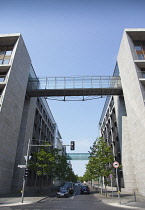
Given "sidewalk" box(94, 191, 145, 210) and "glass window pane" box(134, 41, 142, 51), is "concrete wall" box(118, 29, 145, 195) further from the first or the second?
"sidewalk" box(94, 191, 145, 210)

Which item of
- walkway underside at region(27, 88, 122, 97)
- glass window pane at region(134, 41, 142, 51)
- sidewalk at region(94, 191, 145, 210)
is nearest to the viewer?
sidewalk at region(94, 191, 145, 210)

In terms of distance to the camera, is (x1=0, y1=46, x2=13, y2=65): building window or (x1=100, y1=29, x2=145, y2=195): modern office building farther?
(x1=0, y1=46, x2=13, y2=65): building window

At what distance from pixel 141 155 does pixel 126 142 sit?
20.1 feet

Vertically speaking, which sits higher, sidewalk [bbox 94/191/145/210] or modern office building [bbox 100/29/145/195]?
modern office building [bbox 100/29/145/195]

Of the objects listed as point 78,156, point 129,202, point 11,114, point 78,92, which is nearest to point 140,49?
point 78,92

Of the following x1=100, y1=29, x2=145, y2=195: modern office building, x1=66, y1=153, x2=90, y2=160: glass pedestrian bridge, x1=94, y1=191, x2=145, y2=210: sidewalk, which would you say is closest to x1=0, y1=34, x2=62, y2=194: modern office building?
x1=94, y1=191, x2=145, y2=210: sidewalk

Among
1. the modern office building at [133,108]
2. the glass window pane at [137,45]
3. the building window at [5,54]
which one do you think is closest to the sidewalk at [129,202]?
the modern office building at [133,108]

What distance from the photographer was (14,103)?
25.4 m

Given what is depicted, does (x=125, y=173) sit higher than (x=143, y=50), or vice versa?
(x=143, y=50)

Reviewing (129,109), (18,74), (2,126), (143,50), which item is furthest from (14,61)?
(143,50)

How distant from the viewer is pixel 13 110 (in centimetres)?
2500

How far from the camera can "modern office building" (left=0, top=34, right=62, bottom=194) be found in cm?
2204

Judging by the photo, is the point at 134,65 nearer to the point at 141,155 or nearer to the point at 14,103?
the point at 141,155

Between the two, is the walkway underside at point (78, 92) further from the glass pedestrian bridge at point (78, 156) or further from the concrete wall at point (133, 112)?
the glass pedestrian bridge at point (78, 156)
